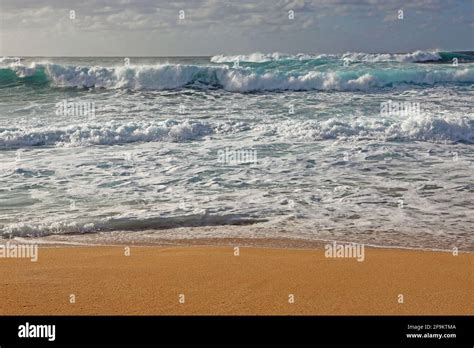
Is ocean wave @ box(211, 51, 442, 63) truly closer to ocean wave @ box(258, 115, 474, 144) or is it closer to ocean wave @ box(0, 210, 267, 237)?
ocean wave @ box(258, 115, 474, 144)

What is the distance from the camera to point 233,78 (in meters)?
27.2

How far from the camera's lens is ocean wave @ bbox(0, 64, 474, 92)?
87.9 feet

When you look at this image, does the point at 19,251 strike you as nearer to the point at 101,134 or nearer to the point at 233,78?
the point at 101,134

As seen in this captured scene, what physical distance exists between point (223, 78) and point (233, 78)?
1.87 feet

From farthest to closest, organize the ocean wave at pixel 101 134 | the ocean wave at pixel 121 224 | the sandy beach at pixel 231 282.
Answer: the ocean wave at pixel 101 134
the ocean wave at pixel 121 224
the sandy beach at pixel 231 282

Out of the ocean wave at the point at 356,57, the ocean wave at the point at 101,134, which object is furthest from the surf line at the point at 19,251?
the ocean wave at the point at 356,57

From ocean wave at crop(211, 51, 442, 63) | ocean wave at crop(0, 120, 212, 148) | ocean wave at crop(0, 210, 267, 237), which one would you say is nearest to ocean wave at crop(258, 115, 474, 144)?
ocean wave at crop(0, 120, 212, 148)

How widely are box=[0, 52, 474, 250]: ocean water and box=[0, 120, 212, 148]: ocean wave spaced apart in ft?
0.16

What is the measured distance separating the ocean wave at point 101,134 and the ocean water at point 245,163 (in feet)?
0.16

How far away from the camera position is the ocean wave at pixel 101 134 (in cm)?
1412

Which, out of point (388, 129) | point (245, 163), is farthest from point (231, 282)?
point (388, 129)

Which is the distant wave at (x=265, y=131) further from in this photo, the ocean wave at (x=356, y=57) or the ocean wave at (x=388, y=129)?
the ocean wave at (x=356, y=57)
